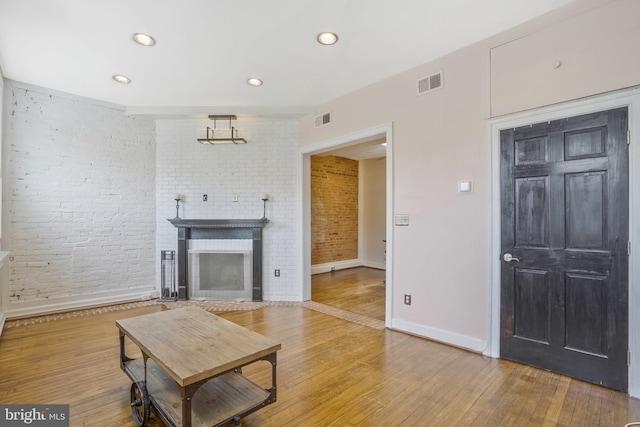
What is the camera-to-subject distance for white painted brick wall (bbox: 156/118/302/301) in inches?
198

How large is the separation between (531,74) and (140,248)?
5468 millimetres

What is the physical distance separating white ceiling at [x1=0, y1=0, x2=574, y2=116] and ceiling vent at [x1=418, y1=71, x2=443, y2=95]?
0.65 ft

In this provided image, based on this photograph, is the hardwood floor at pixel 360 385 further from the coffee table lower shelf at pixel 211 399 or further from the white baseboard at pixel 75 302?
the white baseboard at pixel 75 302

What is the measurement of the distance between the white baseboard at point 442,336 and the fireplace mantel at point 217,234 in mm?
2290

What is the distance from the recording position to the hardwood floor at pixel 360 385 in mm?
1995

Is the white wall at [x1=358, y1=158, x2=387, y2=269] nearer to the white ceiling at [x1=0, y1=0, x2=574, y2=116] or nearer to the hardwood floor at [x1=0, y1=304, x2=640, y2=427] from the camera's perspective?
the white ceiling at [x1=0, y1=0, x2=574, y2=116]

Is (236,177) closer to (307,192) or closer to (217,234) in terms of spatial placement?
(217,234)

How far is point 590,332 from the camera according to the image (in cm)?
240

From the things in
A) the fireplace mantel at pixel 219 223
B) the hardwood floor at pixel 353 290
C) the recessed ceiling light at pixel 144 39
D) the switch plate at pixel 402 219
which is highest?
the recessed ceiling light at pixel 144 39

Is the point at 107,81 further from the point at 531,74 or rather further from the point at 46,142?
the point at 531,74

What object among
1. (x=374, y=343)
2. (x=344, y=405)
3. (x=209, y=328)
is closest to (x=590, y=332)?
(x=374, y=343)

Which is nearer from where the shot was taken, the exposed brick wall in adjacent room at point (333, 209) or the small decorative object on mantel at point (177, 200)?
the small decorative object on mantel at point (177, 200)

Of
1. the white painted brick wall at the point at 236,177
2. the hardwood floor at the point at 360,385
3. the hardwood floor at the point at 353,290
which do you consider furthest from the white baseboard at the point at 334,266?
the hardwood floor at the point at 360,385

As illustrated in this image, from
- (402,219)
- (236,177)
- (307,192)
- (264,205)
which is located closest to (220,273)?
(264,205)
